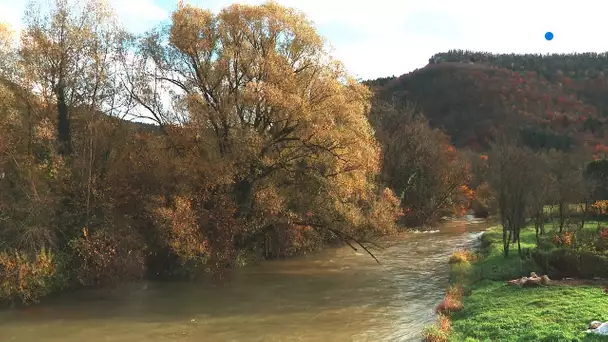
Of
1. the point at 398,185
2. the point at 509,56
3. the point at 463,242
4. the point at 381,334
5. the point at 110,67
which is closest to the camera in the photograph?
the point at 381,334

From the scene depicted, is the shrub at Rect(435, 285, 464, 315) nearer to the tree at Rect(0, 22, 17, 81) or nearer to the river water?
the river water

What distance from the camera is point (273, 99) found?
25.3 meters

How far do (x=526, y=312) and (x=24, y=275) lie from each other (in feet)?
61.6

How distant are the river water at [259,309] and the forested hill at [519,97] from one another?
70.4 metres

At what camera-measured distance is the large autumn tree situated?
86.6ft

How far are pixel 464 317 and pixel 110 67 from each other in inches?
905

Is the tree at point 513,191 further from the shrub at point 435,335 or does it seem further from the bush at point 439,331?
the shrub at point 435,335

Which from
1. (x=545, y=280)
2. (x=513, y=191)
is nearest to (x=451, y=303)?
(x=545, y=280)

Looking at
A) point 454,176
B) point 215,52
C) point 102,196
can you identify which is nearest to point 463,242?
point 454,176

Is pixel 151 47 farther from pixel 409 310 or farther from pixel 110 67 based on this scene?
pixel 409 310

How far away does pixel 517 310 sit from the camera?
15438mm

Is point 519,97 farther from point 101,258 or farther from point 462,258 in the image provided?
point 101,258

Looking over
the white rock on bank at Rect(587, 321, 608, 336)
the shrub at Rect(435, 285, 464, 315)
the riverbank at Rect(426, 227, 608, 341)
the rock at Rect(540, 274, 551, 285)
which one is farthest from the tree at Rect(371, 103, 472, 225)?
the white rock on bank at Rect(587, 321, 608, 336)

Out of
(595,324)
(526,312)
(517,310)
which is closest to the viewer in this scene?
(595,324)
